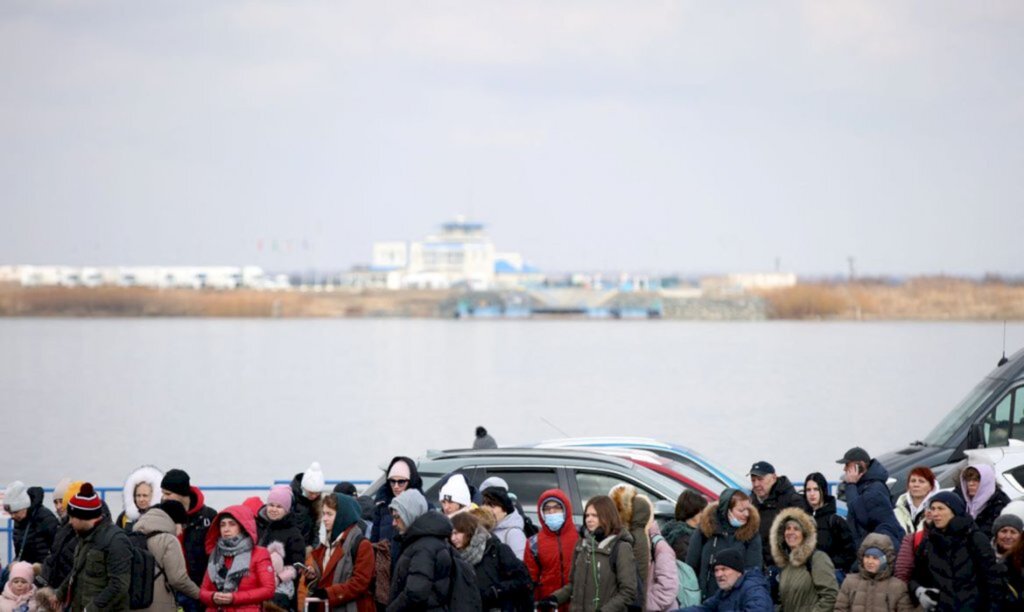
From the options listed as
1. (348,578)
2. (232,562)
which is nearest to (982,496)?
(348,578)

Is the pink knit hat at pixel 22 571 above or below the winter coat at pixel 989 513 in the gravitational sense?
below

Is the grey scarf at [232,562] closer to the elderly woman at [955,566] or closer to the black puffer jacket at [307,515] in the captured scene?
the black puffer jacket at [307,515]

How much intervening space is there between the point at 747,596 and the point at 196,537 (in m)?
3.62

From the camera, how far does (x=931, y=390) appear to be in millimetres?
77250

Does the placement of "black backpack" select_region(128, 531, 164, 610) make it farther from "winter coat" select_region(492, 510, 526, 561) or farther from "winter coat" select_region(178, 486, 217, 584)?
"winter coat" select_region(492, 510, 526, 561)

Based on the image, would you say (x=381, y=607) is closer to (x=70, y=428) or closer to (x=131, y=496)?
(x=131, y=496)

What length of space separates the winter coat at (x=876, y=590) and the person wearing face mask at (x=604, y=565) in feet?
4.23

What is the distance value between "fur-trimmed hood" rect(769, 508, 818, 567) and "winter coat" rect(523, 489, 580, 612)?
1.27m

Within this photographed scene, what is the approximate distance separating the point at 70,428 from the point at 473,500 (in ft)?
150

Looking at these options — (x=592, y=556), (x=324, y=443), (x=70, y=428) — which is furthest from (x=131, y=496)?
(x=70, y=428)

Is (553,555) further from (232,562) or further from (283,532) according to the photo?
(232,562)

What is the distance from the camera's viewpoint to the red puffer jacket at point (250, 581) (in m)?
9.40

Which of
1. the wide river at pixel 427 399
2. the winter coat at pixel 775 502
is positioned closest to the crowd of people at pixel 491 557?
the winter coat at pixel 775 502

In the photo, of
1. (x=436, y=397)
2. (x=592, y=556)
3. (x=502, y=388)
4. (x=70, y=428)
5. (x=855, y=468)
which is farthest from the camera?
(x=502, y=388)
